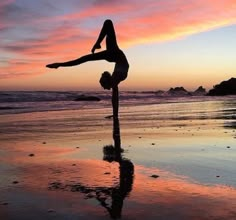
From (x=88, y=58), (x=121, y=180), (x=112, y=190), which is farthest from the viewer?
(x=88, y=58)

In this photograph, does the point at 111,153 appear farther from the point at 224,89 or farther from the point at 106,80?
the point at 224,89

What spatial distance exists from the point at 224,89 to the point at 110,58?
65980mm

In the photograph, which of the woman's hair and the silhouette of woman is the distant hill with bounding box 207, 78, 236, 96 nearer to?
the silhouette of woman

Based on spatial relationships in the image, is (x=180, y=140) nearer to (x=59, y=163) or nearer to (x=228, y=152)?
(x=228, y=152)

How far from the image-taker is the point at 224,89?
7188 cm

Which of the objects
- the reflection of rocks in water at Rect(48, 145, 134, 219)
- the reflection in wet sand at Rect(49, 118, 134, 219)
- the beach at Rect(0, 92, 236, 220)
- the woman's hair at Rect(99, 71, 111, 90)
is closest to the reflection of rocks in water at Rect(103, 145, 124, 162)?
the beach at Rect(0, 92, 236, 220)

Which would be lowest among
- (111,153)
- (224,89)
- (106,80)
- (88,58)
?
(111,153)

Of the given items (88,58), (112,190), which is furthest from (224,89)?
(112,190)

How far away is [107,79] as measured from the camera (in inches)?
345

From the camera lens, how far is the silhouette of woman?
8344 mm

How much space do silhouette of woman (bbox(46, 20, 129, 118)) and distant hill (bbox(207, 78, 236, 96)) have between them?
63.0m

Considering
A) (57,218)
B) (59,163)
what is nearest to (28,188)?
(57,218)

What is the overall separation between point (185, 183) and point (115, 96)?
3.85 meters

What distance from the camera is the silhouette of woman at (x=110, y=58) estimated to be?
328 inches
